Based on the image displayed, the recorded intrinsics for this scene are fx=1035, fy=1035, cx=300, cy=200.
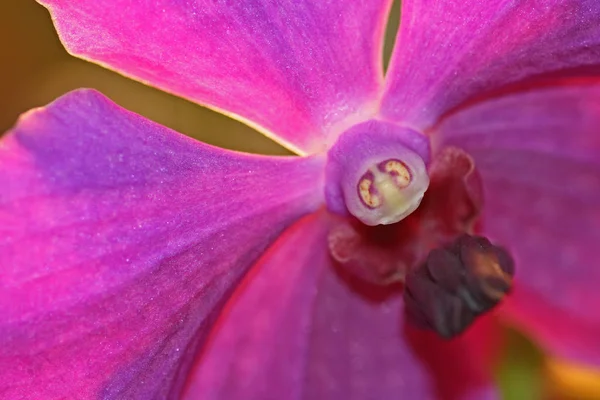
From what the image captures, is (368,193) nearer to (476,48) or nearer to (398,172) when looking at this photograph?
(398,172)

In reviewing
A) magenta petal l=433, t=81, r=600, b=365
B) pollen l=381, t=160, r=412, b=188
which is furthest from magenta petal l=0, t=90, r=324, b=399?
magenta petal l=433, t=81, r=600, b=365

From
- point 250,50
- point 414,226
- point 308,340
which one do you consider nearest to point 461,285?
point 414,226

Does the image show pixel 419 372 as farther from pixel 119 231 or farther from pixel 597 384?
pixel 119 231

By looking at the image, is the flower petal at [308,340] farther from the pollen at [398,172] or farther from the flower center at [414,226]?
the pollen at [398,172]

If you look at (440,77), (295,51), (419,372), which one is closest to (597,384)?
(419,372)

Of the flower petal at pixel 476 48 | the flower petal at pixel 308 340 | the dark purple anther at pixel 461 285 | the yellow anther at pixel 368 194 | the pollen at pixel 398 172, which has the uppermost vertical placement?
the flower petal at pixel 476 48

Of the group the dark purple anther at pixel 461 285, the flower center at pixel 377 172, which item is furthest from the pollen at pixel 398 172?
the dark purple anther at pixel 461 285
